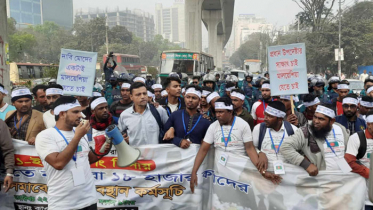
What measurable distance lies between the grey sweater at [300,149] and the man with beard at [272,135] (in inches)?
6.1

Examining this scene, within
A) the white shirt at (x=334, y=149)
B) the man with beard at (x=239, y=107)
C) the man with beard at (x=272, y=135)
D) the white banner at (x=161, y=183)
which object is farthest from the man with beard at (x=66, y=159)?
the man with beard at (x=239, y=107)

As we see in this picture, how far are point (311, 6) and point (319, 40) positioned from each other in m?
5.67

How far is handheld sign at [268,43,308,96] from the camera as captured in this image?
521 centimetres

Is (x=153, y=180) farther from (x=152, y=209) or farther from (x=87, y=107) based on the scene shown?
(x=87, y=107)

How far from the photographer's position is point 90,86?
5441mm

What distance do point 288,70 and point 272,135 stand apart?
1324 millimetres

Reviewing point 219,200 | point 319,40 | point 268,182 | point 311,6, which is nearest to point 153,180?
point 219,200

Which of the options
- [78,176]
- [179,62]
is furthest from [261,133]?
[179,62]

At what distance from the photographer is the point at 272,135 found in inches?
169

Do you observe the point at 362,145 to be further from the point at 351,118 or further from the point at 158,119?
the point at 158,119

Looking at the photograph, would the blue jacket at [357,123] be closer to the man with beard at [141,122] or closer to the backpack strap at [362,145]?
the backpack strap at [362,145]

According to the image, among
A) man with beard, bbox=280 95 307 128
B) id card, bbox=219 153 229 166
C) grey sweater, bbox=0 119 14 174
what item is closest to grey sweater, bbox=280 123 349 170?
id card, bbox=219 153 229 166

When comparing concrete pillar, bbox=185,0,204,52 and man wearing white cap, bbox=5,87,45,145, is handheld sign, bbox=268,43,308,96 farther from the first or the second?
concrete pillar, bbox=185,0,204,52

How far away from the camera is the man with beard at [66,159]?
329 centimetres
